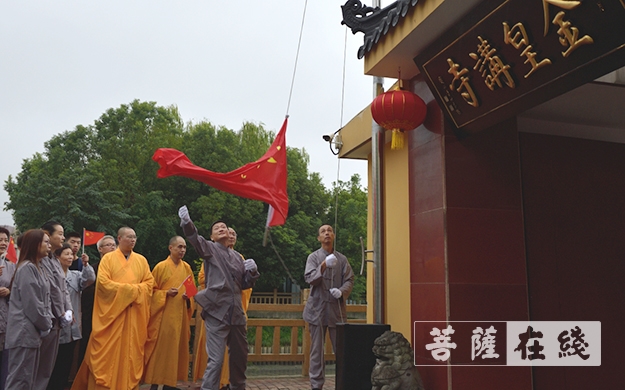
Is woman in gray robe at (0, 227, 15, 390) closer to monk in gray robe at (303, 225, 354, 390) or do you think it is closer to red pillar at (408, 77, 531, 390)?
monk in gray robe at (303, 225, 354, 390)

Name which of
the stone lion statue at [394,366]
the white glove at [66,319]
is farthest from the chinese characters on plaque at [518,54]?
the white glove at [66,319]

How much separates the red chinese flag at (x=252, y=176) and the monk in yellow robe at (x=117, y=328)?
102 cm

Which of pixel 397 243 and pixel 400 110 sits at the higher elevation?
pixel 400 110

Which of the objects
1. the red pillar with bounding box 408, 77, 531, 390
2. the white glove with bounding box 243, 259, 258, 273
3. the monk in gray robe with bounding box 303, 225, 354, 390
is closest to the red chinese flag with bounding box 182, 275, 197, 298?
the white glove with bounding box 243, 259, 258, 273

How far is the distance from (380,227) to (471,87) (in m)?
1.88

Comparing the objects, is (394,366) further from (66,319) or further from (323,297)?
(66,319)

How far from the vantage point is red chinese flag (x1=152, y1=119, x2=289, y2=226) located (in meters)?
5.39

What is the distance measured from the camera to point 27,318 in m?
4.27

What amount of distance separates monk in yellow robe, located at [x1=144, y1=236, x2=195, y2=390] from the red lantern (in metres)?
2.87

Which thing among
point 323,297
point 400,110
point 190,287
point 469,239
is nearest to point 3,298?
point 190,287

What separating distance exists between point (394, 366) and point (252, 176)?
2648 millimetres

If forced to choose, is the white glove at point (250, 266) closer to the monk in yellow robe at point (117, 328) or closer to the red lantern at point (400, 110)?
the monk in yellow robe at point (117, 328)

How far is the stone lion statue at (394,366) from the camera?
4.12m

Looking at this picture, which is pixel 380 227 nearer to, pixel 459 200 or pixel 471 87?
pixel 459 200
